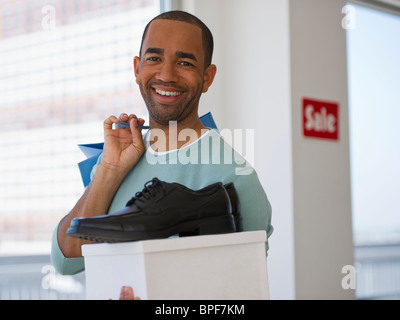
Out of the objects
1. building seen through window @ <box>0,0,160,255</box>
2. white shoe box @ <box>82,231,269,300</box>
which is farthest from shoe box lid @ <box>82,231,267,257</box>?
building seen through window @ <box>0,0,160,255</box>

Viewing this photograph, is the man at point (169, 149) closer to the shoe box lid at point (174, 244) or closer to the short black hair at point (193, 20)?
the short black hair at point (193, 20)

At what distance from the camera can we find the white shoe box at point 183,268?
832mm

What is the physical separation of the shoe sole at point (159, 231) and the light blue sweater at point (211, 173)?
0.09 m

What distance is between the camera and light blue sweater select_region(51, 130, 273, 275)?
1021 mm

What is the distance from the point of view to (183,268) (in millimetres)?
859

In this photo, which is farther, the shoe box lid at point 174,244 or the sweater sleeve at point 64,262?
the sweater sleeve at point 64,262

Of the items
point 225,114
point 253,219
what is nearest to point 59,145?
point 225,114

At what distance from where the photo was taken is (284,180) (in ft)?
8.51

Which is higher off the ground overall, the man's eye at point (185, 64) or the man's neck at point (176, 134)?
the man's eye at point (185, 64)

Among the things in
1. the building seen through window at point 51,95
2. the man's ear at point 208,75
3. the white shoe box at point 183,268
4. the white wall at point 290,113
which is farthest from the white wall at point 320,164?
the white shoe box at point 183,268

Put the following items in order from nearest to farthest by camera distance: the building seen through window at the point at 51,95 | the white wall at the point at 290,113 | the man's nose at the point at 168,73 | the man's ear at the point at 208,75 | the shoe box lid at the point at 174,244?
the shoe box lid at the point at 174,244
the man's nose at the point at 168,73
the man's ear at the point at 208,75
the building seen through window at the point at 51,95
the white wall at the point at 290,113

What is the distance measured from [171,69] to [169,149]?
6.1 inches

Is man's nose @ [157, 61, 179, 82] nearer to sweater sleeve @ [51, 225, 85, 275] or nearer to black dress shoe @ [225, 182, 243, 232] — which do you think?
black dress shoe @ [225, 182, 243, 232]
